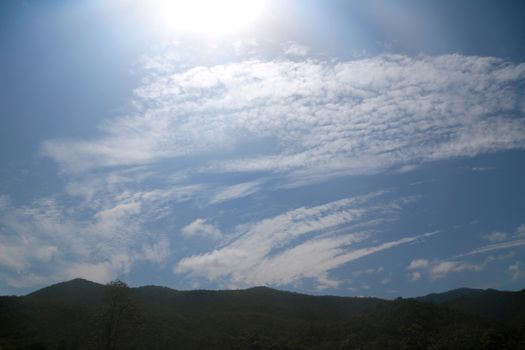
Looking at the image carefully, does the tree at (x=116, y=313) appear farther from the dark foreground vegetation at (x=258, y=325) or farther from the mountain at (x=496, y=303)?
the mountain at (x=496, y=303)

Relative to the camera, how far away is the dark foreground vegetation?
191 ft

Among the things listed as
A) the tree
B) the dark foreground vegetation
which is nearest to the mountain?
the dark foreground vegetation

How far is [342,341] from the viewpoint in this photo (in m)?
64.1

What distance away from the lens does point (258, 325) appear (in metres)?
78.6

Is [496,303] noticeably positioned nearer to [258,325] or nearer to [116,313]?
[258,325]

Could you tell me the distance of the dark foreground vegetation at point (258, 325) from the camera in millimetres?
58156

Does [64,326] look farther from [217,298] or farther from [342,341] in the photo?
[342,341]

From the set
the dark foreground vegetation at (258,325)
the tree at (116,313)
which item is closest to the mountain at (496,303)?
the dark foreground vegetation at (258,325)

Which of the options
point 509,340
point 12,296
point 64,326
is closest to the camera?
point 509,340

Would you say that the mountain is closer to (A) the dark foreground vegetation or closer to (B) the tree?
(A) the dark foreground vegetation

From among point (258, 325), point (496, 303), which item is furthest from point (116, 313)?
point (496, 303)

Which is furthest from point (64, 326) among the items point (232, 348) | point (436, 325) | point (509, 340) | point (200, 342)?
point (509, 340)

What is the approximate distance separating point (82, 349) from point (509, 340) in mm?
59113

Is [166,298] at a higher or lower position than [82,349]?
higher
